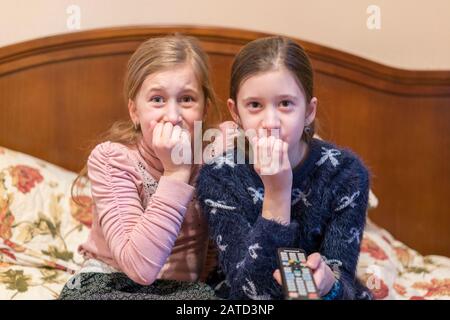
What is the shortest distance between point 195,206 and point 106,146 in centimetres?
21

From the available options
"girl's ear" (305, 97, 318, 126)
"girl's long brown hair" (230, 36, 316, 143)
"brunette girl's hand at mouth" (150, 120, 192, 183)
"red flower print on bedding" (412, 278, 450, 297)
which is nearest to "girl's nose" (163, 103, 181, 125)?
"brunette girl's hand at mouth" (150, 120, 192, 183)

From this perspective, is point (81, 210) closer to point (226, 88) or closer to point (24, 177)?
point (24, 177)

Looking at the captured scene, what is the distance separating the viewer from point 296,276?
0.78 metres

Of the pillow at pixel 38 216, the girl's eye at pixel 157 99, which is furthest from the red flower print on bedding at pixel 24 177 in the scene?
the girl's eye at pixel 157 99

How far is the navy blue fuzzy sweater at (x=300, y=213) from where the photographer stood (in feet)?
3.10

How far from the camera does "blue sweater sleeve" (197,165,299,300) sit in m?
0.92

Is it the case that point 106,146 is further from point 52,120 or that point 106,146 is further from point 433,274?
point 433,274

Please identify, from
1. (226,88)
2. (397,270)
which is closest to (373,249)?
(397,270)

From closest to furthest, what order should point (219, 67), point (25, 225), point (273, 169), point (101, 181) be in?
point (273, 169) → point (101, 181) → point (25, 225) → point (219, 67)

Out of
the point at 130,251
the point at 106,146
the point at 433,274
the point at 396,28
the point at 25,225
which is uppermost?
the point at 396,28

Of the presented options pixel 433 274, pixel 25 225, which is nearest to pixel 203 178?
pixel 25 225

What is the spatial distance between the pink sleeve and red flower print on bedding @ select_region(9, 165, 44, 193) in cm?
56

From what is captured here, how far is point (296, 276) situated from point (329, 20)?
1248 mm

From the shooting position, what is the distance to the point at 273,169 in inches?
35.9
